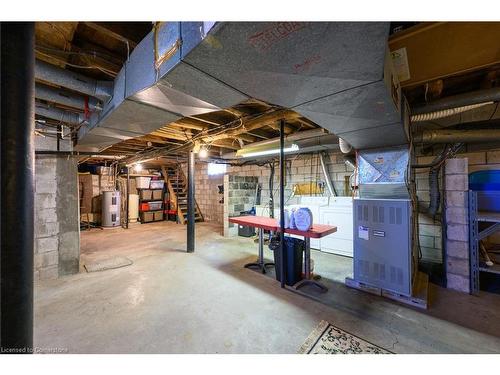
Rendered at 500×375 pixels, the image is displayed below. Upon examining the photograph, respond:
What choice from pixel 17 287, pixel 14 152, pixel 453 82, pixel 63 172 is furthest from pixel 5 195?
pixel 453 82

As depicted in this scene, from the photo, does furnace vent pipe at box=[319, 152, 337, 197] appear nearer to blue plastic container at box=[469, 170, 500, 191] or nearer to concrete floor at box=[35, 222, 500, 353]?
concrete floor at box=[35, 222, 500, 353]

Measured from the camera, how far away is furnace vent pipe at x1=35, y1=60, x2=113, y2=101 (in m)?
1.68

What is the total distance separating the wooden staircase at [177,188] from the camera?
850 cm

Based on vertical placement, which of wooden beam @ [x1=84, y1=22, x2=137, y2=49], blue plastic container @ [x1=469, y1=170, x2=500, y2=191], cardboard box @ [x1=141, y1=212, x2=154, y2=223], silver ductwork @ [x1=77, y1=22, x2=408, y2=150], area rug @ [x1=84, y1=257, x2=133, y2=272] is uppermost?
wooden beam @ [x1=84, y1=22, x2=137, y2=49]

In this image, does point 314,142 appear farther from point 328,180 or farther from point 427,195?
point 427,195

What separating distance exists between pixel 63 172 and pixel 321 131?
13.7 feet

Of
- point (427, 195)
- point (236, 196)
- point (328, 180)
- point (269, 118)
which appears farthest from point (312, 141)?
point (236, 196)

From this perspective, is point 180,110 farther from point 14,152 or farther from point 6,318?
point 6,318

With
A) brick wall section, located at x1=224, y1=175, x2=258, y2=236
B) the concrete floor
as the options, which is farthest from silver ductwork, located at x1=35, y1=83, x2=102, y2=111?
brick wall section, located at x1=224, y1=175, x2=258, y2=236

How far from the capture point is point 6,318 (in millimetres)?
888

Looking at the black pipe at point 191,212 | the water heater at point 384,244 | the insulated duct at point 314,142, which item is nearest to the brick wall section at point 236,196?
the black pipe at point 191,212

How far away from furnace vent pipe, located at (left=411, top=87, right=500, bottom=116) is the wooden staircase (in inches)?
299

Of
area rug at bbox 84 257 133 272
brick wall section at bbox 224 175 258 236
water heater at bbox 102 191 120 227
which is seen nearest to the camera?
area rug at bbox 84 257 133 272

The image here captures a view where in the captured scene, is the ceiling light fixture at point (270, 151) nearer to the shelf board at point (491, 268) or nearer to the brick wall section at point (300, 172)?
the brick wall section at point (300, 172)
